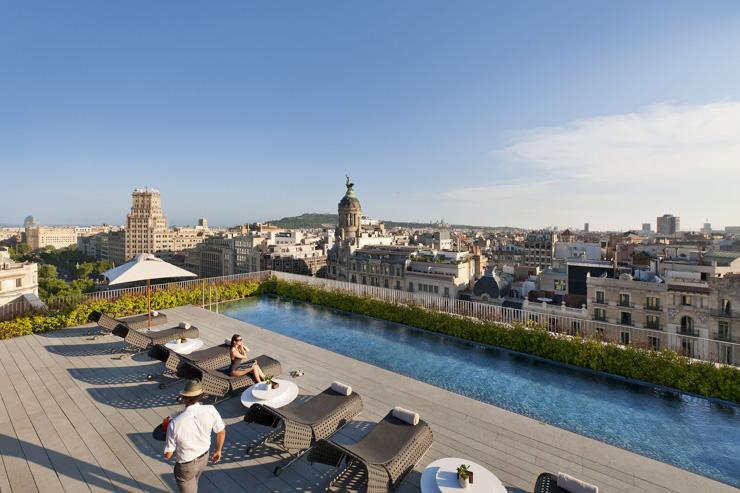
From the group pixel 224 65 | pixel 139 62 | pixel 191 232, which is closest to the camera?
pixel 139 62

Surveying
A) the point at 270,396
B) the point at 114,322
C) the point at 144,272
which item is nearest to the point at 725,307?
the point at 270,396

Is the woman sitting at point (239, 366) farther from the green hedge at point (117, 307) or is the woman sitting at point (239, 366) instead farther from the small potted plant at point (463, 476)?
the green hedge at point (117, 307)

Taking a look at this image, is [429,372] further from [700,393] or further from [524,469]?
[700,393]

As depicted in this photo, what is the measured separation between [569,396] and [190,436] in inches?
307

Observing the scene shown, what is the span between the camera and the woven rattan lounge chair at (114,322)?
8484 mm

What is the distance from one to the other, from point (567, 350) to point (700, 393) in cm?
267

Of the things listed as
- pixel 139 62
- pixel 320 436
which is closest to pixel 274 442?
pixel 320 436

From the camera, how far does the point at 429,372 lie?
891 centimetres

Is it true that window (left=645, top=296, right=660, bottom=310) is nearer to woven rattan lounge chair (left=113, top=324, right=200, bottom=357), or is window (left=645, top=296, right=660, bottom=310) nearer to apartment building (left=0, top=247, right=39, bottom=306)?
woven rattan lounge chair (left=113, top=324, right=200, bottom=357)

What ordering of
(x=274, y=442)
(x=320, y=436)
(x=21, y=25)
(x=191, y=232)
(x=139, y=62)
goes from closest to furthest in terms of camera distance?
(x=320, y=436) → (x=274, y=442) → (x=21, y=25) → (x=139, y=62) → (x=191, y=232)

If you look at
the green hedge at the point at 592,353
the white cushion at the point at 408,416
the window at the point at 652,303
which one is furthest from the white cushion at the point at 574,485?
the window at the point at 652,303

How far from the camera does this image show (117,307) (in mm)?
12469

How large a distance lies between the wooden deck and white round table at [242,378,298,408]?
0.49 metres

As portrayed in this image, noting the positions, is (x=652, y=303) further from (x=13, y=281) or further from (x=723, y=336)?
(x=13, y=281)
